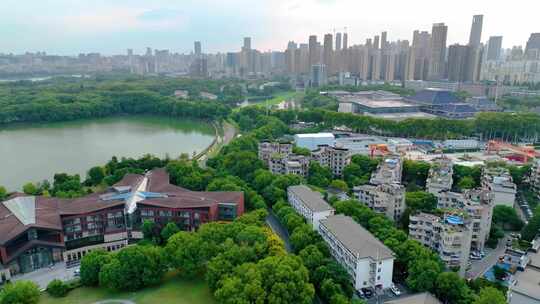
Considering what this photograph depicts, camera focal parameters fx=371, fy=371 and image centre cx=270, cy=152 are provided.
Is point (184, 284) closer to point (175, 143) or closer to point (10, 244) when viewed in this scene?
point (10, 244)

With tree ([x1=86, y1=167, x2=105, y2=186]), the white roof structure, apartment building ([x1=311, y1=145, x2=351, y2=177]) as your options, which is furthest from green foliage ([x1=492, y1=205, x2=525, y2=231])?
tree ([x1=86, y1=167, x2=105, y2=186])

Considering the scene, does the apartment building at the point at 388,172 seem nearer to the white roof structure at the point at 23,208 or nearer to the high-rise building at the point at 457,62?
the white roof structure at the point at 23,208

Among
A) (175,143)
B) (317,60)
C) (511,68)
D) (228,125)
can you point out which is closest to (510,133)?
(228,125)

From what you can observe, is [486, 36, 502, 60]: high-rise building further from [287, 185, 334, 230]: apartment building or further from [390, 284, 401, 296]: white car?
[390, 284, 401, 296]: white car

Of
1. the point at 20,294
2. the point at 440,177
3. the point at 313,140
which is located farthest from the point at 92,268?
the point at 313,140

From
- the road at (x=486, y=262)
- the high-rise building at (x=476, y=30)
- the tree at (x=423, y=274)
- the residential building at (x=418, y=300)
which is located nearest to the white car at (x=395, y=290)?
the tree at (x=423, y=274)

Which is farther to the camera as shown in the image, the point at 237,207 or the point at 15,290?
the point at 237,207
